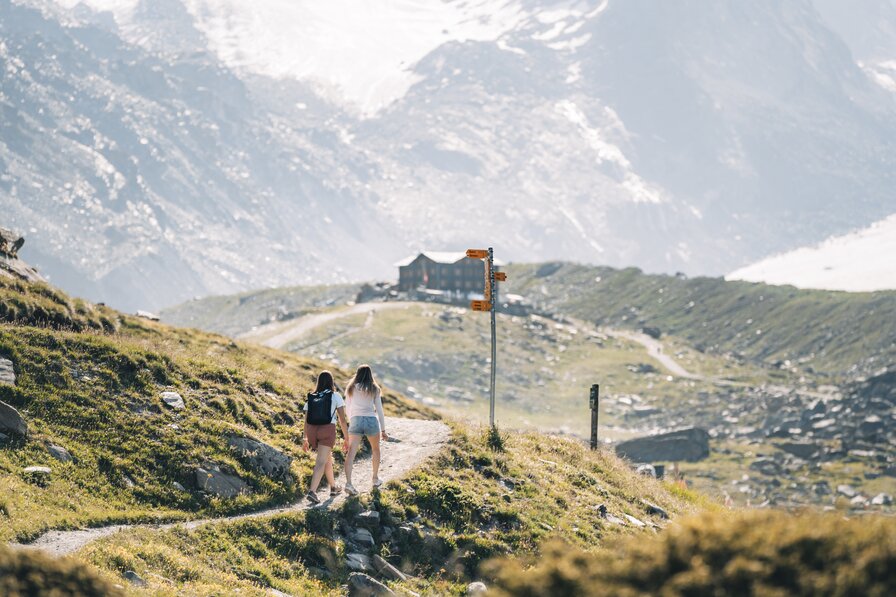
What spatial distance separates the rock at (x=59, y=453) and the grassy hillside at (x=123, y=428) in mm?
99

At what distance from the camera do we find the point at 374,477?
26891mm

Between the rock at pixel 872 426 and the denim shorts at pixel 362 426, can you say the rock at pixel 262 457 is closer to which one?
the denim shorts at pixel 362 426

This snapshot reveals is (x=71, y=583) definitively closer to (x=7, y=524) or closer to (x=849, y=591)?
(x=849, y=591)

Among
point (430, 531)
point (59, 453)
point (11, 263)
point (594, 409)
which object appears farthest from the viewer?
point (11, 263)

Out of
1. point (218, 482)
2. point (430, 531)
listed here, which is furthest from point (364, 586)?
point (218, 482)

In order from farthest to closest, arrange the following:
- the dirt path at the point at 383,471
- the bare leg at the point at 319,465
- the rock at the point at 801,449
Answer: the rock at the point at 801,449 < the bare leg at the point at 319,465 < the dirt path at the point at 383,471

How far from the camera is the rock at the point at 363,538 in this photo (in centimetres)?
2445

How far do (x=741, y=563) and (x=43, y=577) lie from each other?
669 cm

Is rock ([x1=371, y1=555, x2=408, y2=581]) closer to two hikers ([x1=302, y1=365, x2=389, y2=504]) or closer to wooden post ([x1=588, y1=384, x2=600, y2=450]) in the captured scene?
two hikers ([x1=302, y1=365, x2=389, y2=504])

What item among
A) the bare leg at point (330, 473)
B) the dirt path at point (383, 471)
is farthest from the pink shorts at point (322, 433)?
the dirt path at point (383, 471)

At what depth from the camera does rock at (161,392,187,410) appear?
96.3ft

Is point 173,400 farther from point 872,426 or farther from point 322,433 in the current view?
point 872,426

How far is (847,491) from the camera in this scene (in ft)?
480

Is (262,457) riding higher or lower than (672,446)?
higher
